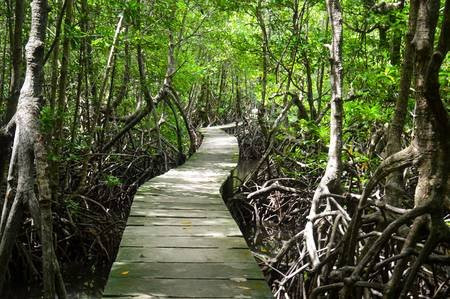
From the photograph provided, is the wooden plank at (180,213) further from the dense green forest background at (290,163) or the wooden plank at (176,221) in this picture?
the dense green forest background at (290,163)

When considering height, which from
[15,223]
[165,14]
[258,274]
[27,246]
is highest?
[165,14]

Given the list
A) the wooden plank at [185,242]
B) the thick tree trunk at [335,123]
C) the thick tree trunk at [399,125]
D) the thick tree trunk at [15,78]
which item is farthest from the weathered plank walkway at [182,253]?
the thick tree trunk at [15,78]

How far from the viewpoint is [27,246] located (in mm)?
5012

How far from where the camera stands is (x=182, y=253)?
319cm

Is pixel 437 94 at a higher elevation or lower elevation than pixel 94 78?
lower

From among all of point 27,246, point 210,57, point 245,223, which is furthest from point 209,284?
point 210,57

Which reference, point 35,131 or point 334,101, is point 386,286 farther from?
point 334,101

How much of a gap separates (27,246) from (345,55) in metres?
5.39

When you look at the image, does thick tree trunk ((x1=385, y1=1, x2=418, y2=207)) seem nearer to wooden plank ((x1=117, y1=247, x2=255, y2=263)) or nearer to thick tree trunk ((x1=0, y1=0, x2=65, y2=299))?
wooden plank ((x1=117, y1=247, x2=255, y2=263))

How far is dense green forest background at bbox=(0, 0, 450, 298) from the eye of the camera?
2.48 metres

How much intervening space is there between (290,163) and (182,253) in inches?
201

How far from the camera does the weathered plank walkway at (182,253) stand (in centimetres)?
259

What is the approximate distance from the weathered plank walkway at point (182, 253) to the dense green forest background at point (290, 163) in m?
0.42

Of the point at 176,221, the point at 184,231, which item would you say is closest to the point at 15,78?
the point at 176,221
